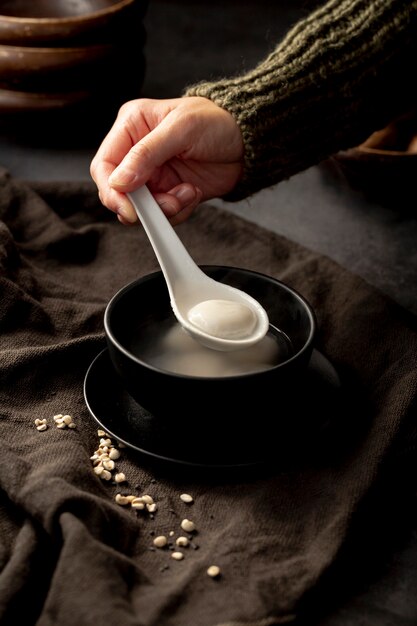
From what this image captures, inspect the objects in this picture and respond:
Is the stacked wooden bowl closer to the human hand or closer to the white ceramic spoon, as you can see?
the human hand

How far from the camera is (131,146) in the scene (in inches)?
39.9

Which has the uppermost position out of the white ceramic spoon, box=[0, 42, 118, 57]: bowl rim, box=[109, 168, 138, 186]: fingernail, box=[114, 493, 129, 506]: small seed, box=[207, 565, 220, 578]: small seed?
box=[109, 168, 138, 186]: fingernail

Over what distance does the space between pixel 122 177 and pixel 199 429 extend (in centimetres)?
30

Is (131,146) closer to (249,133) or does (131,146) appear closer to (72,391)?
(249,133)

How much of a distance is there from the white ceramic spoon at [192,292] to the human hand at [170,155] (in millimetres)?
32

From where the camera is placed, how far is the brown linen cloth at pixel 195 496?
64cm

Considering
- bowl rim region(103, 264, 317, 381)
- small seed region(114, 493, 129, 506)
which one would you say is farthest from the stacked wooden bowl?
small seed region(114, 493, 129, 506)

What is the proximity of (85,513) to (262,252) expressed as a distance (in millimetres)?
555

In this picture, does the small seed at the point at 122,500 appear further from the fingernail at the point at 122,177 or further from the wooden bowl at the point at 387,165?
the wooden bowl at the point at 387,165

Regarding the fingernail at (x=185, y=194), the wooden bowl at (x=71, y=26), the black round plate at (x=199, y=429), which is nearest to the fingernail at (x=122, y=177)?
the fingernail at (x=185, y=194)

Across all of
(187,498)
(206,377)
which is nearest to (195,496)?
(187,498)

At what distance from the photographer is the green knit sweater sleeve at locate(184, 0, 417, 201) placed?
1.03 meters

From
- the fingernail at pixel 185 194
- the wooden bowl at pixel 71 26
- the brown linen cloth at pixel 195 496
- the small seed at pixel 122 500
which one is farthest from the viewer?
the wooden bowl at pixel 71 26

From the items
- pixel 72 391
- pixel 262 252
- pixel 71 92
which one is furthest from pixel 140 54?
pixel 72 391
